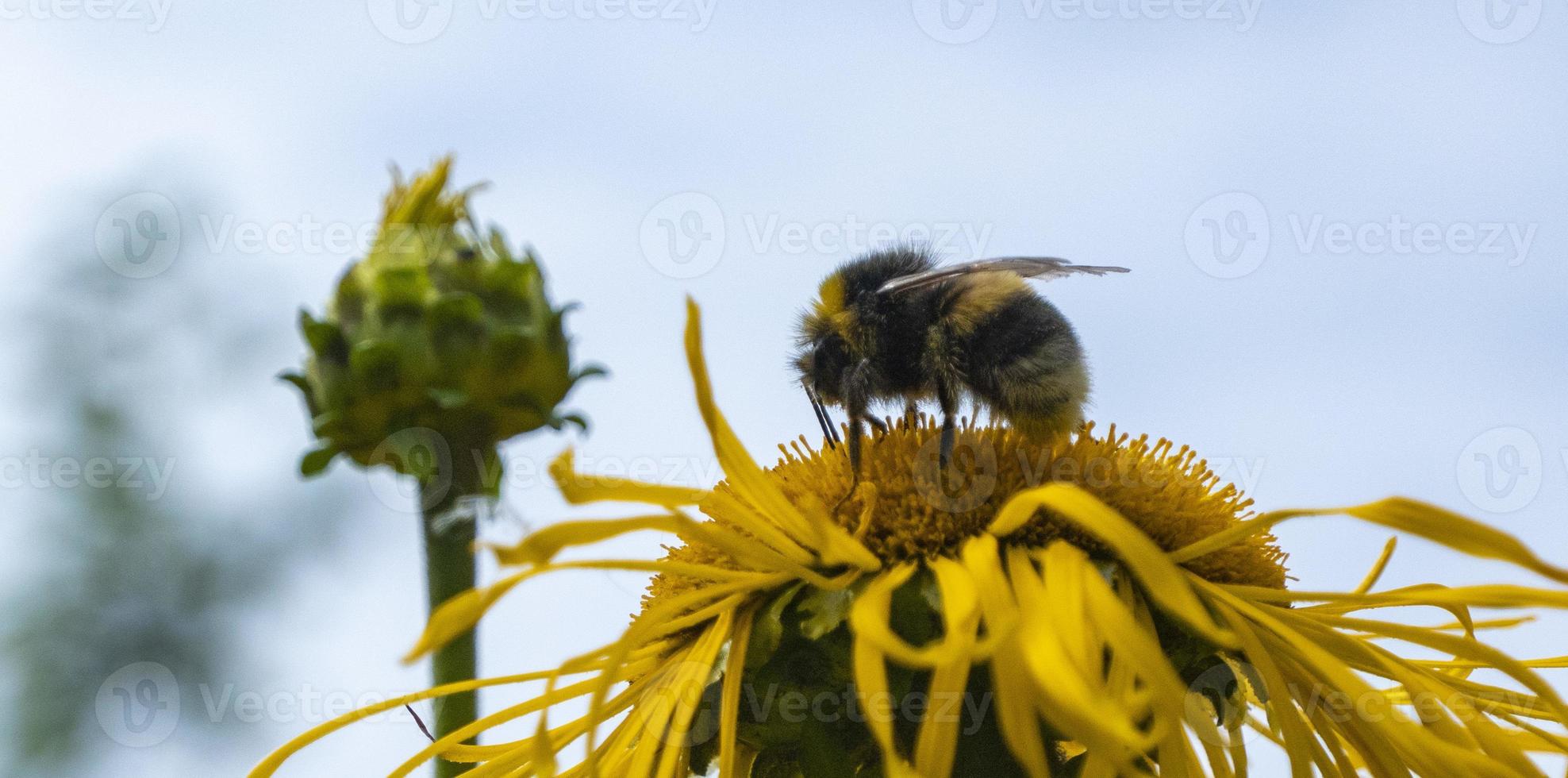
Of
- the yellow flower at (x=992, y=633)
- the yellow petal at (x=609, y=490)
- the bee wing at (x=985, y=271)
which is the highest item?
the bee wing at (x=985, y=271)

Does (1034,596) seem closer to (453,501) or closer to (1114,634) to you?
(1114,634)

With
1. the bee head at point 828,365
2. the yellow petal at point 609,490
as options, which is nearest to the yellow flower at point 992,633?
the yellow petal at point 609,490

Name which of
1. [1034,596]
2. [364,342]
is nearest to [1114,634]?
[1034,596]

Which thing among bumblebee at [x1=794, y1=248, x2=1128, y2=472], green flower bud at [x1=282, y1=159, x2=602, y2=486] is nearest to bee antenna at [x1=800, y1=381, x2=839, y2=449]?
bumblebee at [x1=794, y1=248, x2=1128, y2=472]

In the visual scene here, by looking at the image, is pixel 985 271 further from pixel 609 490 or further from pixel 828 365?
pixel 609 490

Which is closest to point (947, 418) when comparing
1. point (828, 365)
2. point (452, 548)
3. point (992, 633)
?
point (828, 365)

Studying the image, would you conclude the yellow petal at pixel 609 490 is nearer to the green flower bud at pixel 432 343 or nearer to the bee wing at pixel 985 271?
the green flower bud at pixel 432 343
